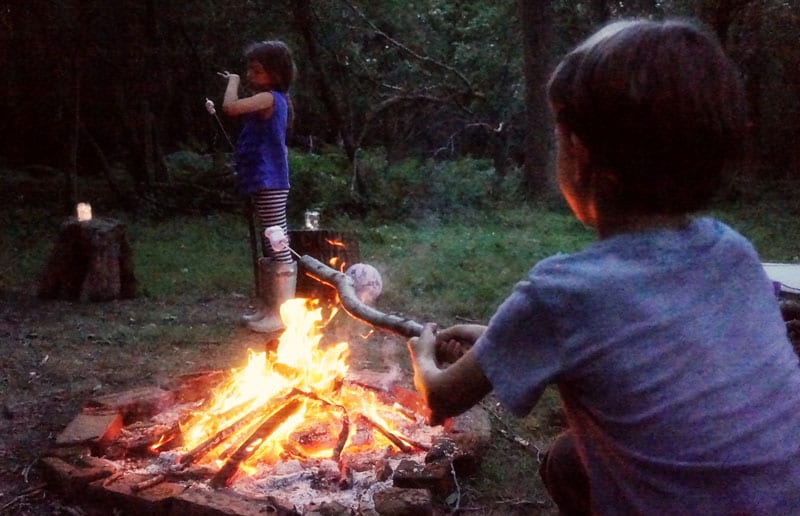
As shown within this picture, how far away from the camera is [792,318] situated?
3.56m

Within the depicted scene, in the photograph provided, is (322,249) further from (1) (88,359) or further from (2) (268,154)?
(1) (88,359)

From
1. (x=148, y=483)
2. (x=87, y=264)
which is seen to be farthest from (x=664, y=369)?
(x=87, y=264)

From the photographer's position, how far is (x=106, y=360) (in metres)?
5.20

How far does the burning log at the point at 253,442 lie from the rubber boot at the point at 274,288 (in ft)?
7.01

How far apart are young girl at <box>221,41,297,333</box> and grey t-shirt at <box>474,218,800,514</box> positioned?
4.52 meters

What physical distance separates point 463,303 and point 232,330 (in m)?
1.92

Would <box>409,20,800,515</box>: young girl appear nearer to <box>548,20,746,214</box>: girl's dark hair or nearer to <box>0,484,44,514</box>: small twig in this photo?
<box>548,20,746,214</box>: girl's dark hair

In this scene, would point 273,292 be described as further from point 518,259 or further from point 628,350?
point 628,350

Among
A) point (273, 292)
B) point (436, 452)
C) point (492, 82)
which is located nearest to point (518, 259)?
point (273, 292)

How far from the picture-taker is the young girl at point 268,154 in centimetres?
589

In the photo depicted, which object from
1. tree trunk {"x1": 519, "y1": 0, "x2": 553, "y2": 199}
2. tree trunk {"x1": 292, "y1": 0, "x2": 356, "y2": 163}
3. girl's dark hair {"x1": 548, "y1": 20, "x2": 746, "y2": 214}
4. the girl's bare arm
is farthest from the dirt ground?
tree trunk {"x1": 519, "y1": 0, "x2": 553, "y2": 199}

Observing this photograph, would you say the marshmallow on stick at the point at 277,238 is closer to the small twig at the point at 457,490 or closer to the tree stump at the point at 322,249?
the tree stump at the point at 322,249

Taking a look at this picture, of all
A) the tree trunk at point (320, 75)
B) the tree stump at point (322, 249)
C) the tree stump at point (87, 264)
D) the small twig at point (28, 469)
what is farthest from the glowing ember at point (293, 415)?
the tree trunk at point (320, 75)

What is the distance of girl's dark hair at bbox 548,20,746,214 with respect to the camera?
4.58 feet
